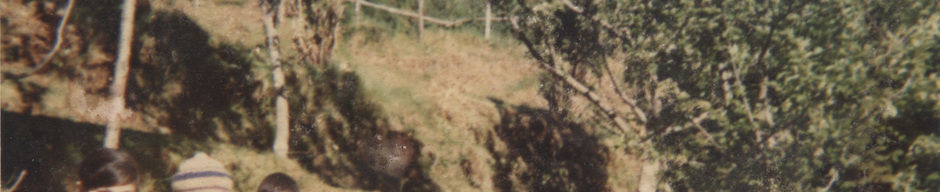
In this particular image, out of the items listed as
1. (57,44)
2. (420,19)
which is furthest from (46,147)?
(420,19)

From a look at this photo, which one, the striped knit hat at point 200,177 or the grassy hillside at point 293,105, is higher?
the grassy hillside at point 293,105

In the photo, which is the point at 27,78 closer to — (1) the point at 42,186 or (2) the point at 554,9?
(1) the point at 42,186

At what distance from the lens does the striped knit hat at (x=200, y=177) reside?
17.7ft

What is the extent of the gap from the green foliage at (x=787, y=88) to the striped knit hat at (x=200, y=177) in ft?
17.2

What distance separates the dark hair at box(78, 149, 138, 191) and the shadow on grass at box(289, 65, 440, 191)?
9.48ft

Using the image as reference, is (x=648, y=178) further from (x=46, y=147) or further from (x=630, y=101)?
(x=46, y=147)

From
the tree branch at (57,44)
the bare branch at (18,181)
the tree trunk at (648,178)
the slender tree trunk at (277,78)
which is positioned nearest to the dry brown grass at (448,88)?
the slender tree trunk at (277,78)

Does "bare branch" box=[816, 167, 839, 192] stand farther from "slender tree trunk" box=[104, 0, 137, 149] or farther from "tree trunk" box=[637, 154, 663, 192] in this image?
"slender tree trunk" box=[104, 0, 137, 149]

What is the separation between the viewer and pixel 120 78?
6.20 m

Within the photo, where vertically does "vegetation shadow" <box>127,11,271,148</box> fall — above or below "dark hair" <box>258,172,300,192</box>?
above

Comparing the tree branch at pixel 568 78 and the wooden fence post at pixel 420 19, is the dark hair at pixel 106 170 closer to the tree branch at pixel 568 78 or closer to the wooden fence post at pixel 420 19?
the tree branch at pixel 568 78

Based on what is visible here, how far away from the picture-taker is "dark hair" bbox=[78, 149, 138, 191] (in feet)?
15.4

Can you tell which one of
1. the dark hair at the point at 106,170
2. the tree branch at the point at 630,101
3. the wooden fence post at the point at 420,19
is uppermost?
the wooden fence post at the point at 420,19

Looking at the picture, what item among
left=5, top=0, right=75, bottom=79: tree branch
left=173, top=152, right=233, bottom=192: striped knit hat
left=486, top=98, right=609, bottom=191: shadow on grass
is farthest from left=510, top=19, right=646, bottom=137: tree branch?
left=5, top=0, right=75, bottom=79: tree branch
